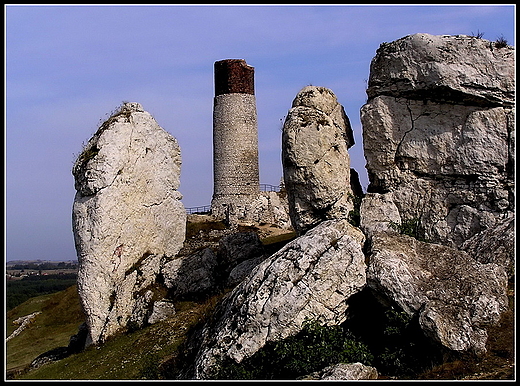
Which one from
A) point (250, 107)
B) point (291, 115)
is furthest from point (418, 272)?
point (250, 107)

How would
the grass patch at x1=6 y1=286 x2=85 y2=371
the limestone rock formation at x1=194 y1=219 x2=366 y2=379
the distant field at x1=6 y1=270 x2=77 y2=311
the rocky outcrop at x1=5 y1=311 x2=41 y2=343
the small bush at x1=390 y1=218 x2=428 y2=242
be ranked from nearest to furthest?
1. the limestone rock formation at x1=194 y1=219 x2=366 y2=379
2. the small bush at x1=390 y1=218 x2=428 y2=242
3. the grass patch at x1=6 y1=286 x2=85 y2=371
4. the rocky outcrop at x1=5 y1=311 x2=41 y2=343
5. the distant field at x1=6 y1=270 x2=77 y2=311

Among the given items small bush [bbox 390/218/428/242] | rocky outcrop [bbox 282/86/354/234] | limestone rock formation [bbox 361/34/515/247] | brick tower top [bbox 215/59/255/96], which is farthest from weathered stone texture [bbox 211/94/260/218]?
small bush [bbox 390/218/428/242]

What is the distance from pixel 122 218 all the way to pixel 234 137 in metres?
31.8

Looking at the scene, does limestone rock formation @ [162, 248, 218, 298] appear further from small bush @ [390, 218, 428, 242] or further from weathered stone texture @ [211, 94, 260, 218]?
weathered stone texture @ [211, 94, 260, 218]

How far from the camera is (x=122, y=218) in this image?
23312 mm

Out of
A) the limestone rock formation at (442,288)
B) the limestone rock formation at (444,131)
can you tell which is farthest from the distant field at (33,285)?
the limestone rock formation at (442,288)

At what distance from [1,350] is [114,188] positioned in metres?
7.05

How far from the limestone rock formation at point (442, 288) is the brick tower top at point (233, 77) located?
40030 millimetres

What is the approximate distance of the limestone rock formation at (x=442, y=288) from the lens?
13680 millimetres

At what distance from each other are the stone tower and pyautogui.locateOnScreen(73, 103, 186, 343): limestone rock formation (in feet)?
94.8

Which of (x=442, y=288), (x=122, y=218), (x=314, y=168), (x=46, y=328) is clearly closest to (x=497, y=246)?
(x=442, y=288)

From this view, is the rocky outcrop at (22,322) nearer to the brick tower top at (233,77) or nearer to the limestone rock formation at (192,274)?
the limestone rock formation at (192,274)

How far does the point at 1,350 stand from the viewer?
59.4 feet

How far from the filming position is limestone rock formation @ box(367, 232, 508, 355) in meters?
13.7
